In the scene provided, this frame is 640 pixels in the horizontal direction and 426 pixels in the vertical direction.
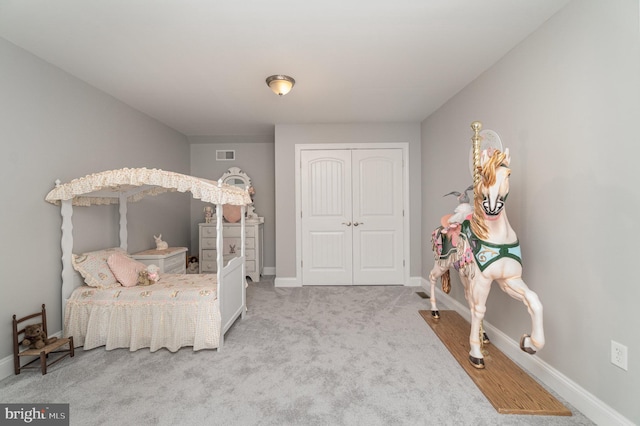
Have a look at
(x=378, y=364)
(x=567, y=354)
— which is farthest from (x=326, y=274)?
(x=567, y=354)

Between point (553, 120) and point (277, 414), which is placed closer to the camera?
point (277, 414)

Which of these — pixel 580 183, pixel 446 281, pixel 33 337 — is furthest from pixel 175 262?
pixel 580 183

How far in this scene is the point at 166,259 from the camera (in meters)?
3.39

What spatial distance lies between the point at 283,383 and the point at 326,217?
2645mm

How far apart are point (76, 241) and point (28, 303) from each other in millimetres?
626

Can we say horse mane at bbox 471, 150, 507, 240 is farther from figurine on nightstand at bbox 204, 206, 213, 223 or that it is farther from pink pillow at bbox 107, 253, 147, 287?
figurine on nightstand at bbox 204, 206, 213, 223

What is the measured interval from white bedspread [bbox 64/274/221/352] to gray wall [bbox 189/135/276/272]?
8.92 ft

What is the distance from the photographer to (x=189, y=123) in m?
4.14

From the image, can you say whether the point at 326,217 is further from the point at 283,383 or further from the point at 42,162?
the point at 42,162

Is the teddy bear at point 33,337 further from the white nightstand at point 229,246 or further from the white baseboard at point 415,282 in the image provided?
the white baseboard at point 415,282

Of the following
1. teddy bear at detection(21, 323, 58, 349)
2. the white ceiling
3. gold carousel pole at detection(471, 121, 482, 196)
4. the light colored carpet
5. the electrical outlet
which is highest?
the white ceiling

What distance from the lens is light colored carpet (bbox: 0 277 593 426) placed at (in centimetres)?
163

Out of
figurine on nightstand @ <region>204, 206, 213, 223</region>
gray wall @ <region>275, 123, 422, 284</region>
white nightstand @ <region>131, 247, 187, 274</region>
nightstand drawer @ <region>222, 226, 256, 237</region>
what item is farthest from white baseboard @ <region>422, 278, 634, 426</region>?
figurine on nightstand @ <region>204, 206, 213, 223</region>

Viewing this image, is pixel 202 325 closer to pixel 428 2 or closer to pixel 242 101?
pixel 242 101
